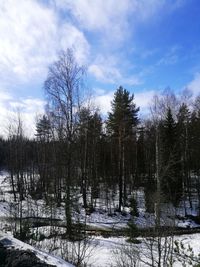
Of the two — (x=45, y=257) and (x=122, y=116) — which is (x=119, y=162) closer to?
(x=122, y=116)

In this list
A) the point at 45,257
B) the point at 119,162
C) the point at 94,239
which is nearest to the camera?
the point at 45,257

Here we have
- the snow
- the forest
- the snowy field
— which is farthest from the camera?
the forest

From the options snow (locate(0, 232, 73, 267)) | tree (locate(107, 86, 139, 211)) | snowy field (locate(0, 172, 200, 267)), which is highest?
tree (locate(107, 86, 139, 211))

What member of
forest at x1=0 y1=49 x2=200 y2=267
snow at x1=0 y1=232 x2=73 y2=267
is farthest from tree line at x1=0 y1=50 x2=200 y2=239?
snow at x1=0 y1=232 x2=73 y2=267

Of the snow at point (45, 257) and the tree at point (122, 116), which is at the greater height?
the tree at point (122, 116)

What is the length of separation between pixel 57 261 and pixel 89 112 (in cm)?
2438

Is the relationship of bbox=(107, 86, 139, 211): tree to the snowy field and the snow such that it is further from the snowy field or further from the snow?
the snow

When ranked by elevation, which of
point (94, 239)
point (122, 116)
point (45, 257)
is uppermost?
point (122, 116)

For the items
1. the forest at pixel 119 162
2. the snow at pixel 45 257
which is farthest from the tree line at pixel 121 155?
the snow at pixel 45 257

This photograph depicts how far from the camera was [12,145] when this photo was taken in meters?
48.6

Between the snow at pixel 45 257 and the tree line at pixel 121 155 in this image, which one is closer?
the snow at pixel 45 257

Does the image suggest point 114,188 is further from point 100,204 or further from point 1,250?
point 1,250

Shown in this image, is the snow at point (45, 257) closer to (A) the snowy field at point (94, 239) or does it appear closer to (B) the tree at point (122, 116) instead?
(A) the snowy field at point (94, 239)

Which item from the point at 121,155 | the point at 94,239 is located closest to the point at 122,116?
the point at 121,155
